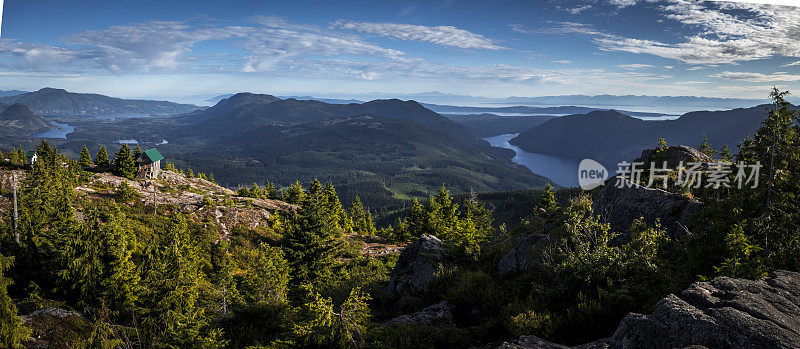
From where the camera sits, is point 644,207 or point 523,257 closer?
point 644,207

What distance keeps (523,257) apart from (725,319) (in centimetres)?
1206

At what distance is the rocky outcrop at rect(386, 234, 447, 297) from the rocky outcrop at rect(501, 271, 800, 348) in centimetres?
1247

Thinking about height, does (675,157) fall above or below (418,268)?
above

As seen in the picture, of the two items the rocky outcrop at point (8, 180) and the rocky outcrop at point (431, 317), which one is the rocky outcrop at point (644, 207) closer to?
the rocky outcrop at point (431, 317)

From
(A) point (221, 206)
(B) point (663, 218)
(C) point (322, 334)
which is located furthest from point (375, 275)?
(A) point (221, 206)

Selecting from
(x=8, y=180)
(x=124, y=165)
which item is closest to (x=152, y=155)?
(x=124, y=165)

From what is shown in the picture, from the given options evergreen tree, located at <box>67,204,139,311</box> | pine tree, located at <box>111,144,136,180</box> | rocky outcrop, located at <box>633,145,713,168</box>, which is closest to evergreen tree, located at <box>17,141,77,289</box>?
evergreen tree, located at <box>67,204,139,311</box>

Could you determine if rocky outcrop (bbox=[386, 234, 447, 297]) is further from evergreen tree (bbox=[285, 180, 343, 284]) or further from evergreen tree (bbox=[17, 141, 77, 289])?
evergreen tree (bbox=[17, 141, 77, 289])

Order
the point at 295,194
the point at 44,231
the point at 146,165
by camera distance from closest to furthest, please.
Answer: the point at 44,231, the point at 146,165, the point at 295,194

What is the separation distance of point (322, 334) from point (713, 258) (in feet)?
43.8

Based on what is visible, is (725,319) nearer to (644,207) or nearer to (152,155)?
(644,207)

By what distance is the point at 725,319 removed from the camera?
23.0ft

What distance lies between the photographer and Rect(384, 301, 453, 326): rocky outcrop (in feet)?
48.9

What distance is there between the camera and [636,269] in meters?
12.8
